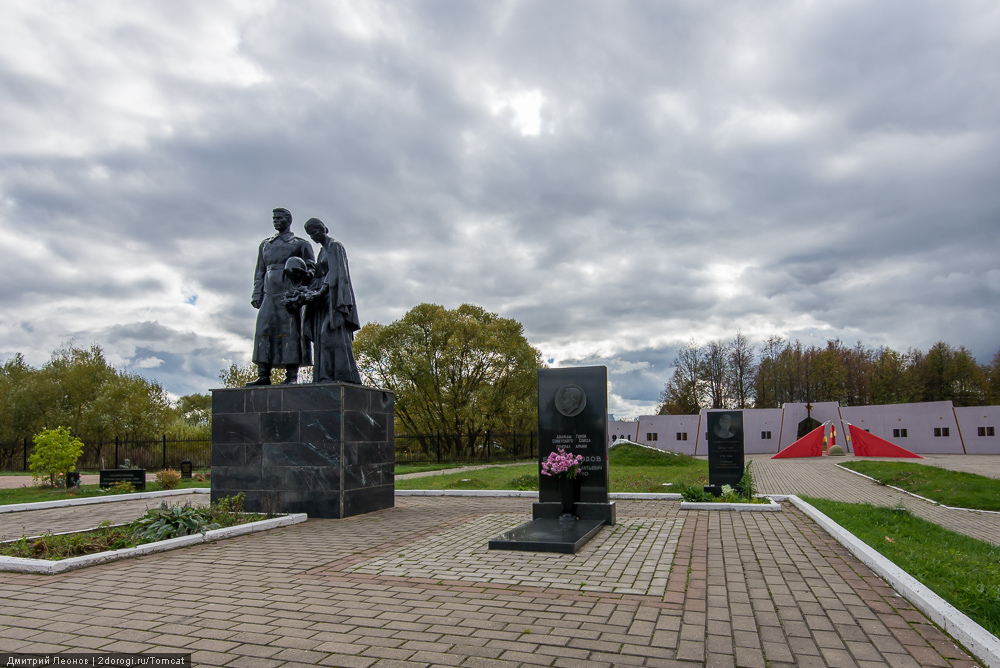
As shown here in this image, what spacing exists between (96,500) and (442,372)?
20.7 m

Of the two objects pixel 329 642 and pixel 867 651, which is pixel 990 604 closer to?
pixel 867 651

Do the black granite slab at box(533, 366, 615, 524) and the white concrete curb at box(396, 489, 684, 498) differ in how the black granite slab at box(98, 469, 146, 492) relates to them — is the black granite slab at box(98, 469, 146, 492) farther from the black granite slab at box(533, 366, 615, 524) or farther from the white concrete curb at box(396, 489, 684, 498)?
the black granite slab at box(533, 366, 615, 524)

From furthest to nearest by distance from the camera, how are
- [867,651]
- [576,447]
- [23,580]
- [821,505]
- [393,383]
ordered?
[393,383] → [821,505] → [576,447] → [23,580] → [867,651]

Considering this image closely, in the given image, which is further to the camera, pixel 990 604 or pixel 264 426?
pixel 264 426

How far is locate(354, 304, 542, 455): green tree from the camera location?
32.2m

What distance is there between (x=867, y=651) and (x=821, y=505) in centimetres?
735

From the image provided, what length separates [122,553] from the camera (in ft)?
20.5

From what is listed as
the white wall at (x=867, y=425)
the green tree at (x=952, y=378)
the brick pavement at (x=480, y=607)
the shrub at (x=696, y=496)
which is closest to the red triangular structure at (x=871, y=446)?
the white wall at (x=867, y=425)

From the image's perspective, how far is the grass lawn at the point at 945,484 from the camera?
13211 millimetres

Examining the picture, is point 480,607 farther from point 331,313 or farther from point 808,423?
point 808,423

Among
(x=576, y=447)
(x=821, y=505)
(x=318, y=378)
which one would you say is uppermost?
(x=318, y=378)

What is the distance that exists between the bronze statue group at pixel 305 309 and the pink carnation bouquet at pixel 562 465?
11.3 ft

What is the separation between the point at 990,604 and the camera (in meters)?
4.04

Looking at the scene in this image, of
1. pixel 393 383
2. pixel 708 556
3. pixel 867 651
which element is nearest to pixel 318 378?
pixel 708 556
